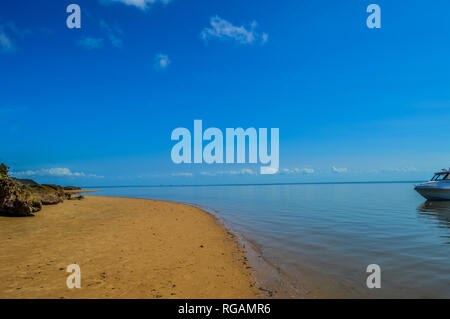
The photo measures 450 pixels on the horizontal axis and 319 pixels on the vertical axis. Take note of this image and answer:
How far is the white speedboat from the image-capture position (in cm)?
3070

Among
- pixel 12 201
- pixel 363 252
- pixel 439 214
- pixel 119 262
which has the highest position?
pixel 12 201

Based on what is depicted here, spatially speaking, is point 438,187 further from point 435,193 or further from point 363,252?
point 363,252

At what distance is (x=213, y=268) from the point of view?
743 centimetres

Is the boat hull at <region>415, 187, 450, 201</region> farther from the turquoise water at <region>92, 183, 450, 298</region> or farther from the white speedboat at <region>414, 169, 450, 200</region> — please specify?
the turquoise water at <region>92, 183, 450, 298</region>

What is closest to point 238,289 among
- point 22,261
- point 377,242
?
point 22,261

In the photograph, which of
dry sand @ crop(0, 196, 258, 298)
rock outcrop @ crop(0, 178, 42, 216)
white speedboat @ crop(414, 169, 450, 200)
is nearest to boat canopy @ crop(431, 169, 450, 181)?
white speedboat @ crop(414, 169, 450, 200)

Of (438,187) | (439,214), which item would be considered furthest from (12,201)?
(438,187)

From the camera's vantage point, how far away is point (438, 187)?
31.0 metres

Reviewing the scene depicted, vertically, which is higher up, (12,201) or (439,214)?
(12,201)

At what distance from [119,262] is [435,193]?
40576 mm

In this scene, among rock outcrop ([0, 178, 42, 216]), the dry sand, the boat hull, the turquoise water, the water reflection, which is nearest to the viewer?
the dry sand

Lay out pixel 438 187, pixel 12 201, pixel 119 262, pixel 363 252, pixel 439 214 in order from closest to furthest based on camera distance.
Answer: pixel 119 262
pixel 363 252
pixel 12 201
pixel 439 214
pixel 438 187

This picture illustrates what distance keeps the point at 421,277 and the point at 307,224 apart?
878 cm
